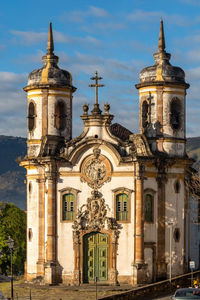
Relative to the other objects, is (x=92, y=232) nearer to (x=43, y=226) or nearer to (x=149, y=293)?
(x=43, y=226)

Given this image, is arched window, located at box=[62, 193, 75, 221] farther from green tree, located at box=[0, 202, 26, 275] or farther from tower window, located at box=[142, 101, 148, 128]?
green tree, located at box=[0, 202, 26, 275]

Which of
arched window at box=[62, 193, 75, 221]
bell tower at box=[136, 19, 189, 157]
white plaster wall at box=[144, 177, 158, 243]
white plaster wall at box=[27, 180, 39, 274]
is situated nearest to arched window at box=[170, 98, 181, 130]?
bell tower at box=[136, 19, 189, 157]

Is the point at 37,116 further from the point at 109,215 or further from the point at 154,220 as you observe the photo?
the point at 154,220

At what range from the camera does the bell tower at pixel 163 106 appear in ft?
172

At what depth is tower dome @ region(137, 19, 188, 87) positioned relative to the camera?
52562mm

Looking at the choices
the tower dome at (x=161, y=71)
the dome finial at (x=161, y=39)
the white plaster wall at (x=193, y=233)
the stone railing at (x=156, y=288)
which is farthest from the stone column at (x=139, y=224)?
the dome finial at (x=161, y=39)

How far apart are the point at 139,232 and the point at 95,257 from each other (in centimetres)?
342

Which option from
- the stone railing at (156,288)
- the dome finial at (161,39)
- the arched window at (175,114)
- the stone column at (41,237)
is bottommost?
the stone railing at (156,288)

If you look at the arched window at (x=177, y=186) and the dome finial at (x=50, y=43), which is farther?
the dome finial at (x=50, y=43)

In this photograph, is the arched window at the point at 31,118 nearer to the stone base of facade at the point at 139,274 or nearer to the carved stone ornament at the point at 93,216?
the carved stone ornament at the point at 93,216

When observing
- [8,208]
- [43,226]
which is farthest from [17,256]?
[43,226]

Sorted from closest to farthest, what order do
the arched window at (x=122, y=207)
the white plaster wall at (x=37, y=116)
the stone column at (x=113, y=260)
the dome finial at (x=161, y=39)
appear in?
the stone column at (x=113, y=260)
the arched window at (x=122, y=207)
the dome finial at (x=161, y=39)
the white plaster wall at (x=37, y=116)

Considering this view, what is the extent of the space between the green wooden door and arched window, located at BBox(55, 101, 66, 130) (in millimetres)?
8083

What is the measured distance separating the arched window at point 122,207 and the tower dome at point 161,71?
776 centimetres
